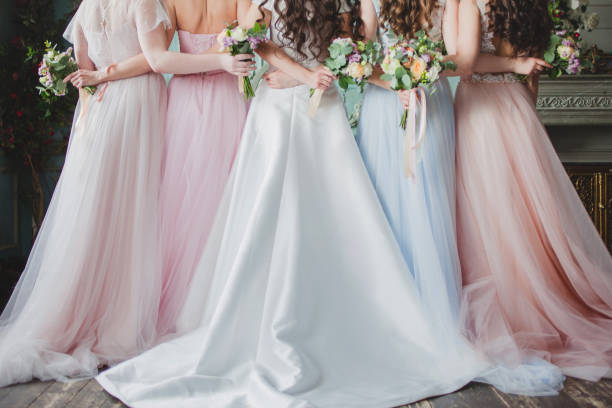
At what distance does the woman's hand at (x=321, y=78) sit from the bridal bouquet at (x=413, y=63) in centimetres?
28

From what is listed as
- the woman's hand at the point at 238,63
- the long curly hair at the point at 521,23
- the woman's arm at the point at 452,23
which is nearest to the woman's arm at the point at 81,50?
the woman's hand at the point at 238,63

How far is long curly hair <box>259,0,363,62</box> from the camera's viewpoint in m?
2.60

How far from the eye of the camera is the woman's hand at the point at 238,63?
262 cm

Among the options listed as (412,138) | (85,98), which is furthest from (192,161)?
(412,138)

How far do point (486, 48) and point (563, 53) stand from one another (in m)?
0.42

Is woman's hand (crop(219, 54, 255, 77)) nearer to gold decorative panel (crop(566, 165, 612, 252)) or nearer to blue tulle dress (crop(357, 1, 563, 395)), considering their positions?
blue tulle dress (crop(357, 1, 563, 395))

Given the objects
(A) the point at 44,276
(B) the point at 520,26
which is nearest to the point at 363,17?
(B) the point at 520,26

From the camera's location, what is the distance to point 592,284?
2484mm

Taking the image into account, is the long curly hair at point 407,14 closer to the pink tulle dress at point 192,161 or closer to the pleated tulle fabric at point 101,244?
the pink tulle dress at point 192,161

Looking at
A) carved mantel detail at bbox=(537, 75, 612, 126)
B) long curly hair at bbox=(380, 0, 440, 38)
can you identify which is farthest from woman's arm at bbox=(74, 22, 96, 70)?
carved mantel detail at bbox=(537, 75, 612, 126)

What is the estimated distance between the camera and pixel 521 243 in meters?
2.52

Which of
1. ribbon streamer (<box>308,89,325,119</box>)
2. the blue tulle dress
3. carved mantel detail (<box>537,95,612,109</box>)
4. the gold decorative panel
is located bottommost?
the gold decorative panel

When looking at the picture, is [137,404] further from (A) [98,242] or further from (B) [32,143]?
(B) [32,143]

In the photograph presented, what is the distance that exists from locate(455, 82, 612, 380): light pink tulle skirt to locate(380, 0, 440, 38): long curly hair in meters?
0.45
